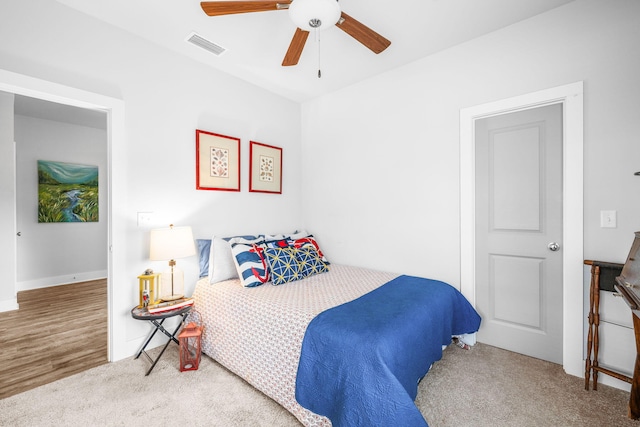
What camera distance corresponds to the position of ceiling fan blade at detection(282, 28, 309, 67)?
72.4 inches

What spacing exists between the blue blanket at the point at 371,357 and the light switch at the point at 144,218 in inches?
69.2

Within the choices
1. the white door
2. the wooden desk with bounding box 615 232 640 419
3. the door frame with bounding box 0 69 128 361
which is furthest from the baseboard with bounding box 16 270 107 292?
the wooden desk with bounding box 615 232 640 419

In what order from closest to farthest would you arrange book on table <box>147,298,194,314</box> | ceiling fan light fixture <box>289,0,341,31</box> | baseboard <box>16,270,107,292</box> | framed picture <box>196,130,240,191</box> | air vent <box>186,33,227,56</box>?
ceiling fan light fixture <box>289,0,341,31</box>, book on table <box>147,298,194,314</box>, air vent <box>186,33,227,56</box>, framed picture <box>196,130,240,191</box>, baseboard <box>16,270,107,292</box>

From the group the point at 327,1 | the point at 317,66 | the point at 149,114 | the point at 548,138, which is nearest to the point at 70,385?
the point at 149,114

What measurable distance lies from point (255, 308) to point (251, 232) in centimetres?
→ 145

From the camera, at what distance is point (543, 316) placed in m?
2.25

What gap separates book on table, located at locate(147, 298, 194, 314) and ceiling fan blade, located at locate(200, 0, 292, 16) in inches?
80.0

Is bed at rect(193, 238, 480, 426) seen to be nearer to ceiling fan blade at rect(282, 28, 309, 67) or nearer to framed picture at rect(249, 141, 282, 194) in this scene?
framed picture at rect(249, 141, 282, 194)

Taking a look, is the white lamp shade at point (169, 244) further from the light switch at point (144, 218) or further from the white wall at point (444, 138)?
the white wall at point (444, 138)

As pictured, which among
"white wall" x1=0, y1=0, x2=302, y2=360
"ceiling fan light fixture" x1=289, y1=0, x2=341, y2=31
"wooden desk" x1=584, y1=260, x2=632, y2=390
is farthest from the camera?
"white wall" x1=0, y1=0, x2=302, y2=360

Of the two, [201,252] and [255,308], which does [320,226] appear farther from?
[255,308]

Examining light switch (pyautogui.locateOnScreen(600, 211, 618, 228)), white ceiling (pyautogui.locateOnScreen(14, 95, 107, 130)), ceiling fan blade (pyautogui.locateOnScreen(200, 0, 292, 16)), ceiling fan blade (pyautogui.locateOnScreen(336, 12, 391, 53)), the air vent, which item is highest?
the air vent

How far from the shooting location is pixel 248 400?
1810mm

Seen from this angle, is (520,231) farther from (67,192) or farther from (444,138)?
(67,192)
